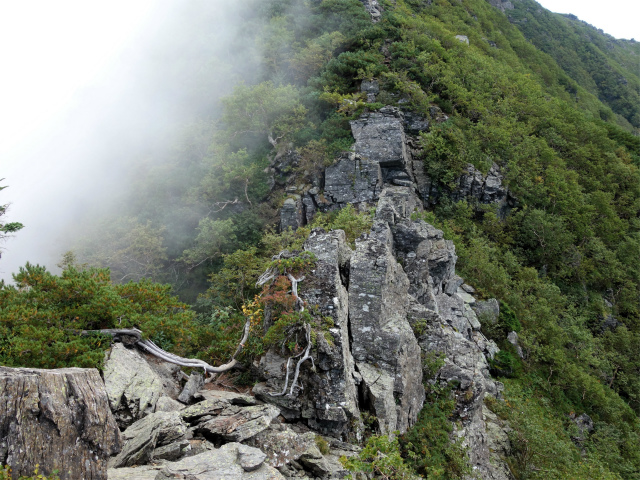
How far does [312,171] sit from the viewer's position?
1084 inches

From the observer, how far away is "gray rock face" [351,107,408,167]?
1049 inches

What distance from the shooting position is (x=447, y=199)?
2889 centimetres

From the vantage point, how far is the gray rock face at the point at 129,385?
24.8 feet

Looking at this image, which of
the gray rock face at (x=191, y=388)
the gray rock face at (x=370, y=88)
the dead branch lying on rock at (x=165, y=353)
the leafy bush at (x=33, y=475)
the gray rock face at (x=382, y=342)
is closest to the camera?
the leafy bush at (x=33, y=475)

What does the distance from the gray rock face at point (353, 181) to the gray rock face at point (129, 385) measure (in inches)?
759

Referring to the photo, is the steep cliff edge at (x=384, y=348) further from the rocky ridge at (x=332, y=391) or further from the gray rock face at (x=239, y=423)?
the gray rock face at (x=239, y=423)

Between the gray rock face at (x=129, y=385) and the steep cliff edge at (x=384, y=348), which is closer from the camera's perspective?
the gray rock face at (x=129, y=385)

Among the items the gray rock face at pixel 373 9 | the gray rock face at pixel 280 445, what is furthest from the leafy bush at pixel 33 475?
the gray rock face at pixel 373 9

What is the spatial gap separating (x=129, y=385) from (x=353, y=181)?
2077 cm

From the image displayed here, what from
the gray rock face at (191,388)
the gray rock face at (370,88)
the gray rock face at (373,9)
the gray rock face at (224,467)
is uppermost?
the gray rock face at (373,9)

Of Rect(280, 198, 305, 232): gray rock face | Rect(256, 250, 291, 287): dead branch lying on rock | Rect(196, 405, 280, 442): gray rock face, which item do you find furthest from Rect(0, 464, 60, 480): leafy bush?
Rect(280, 198, 305, 232): gray rock face

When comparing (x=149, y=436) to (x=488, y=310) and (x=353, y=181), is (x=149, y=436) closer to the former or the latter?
(x=488, y=310)

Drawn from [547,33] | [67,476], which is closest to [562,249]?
[67,476]

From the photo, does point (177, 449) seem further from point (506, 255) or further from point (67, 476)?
point (506, 255)
